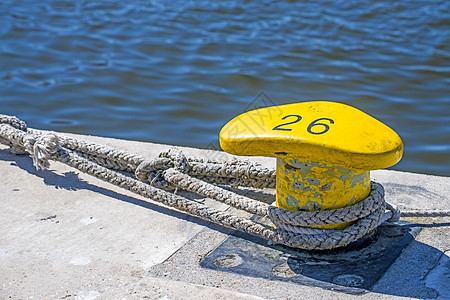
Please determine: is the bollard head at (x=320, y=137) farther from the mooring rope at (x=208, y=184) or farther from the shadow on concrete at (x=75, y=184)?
the shadow on concrete at (x=75, y=184)

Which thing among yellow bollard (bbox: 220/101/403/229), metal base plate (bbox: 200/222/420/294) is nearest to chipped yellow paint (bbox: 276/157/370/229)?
yellow bollard (bbox: 220/101/403/229)

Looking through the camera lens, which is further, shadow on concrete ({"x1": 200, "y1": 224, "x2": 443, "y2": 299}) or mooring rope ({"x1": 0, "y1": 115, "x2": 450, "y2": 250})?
mooring rope ({"x1": 0, "y1": 115, "x2": 450, "y2": 250})

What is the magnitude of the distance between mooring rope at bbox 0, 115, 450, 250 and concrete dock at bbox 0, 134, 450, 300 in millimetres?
73

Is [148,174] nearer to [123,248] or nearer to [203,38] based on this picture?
[123,248]

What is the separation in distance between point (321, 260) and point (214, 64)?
414 cm

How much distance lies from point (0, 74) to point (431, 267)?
507 cm

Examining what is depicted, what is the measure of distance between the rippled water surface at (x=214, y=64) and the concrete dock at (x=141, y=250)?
1682 mm

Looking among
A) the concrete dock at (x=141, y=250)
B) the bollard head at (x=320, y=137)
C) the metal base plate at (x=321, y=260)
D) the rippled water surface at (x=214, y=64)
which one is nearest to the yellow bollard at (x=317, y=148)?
the bollard head at (x=320, y=137)

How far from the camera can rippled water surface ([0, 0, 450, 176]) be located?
482 centimetres

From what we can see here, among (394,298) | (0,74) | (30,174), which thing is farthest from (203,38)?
(394,298)

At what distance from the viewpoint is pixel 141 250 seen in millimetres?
2240

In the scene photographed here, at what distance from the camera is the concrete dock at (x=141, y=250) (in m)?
1.93

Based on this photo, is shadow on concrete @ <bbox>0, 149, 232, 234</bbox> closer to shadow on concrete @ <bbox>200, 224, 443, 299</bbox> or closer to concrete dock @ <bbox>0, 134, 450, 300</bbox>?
concrete dock @ <bbox>0, 134, 450, 300</bbox>

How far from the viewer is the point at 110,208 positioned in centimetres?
260
